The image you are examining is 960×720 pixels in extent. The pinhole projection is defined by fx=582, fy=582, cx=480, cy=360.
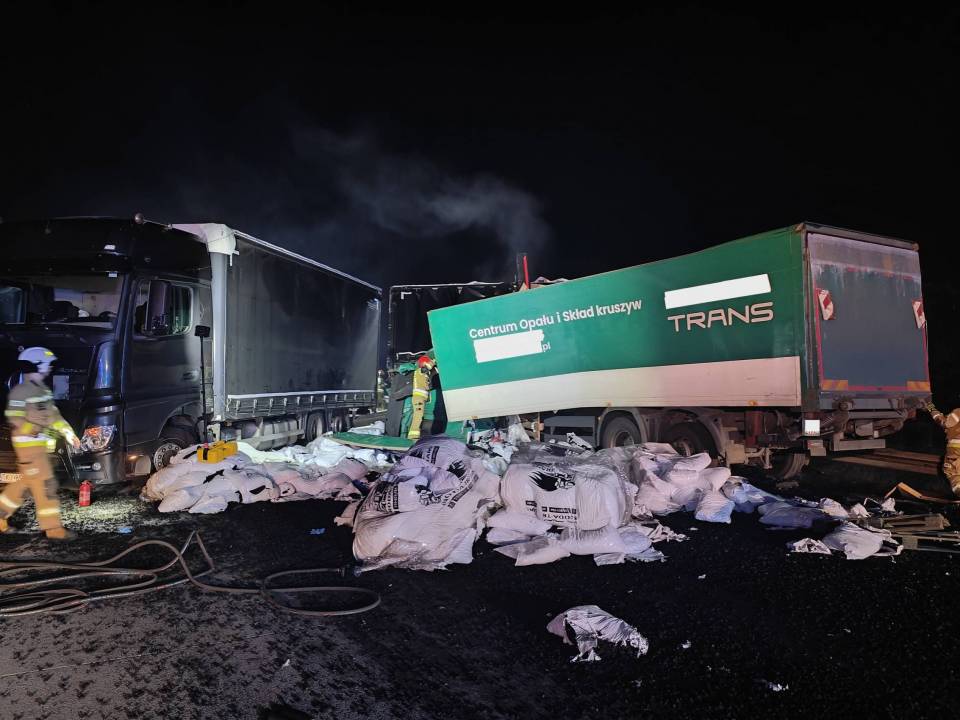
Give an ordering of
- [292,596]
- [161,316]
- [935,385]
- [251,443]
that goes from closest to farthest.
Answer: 1. [292,596]
2. [161,316]
3. [251,443]
4. [935,385]

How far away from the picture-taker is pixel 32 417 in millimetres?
5172

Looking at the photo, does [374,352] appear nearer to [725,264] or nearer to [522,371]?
[522,371]

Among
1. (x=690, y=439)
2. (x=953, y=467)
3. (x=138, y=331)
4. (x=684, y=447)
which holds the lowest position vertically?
(x=953, y=467)

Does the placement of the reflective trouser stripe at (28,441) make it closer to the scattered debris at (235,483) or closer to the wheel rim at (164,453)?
the scattered debris at (235,483)

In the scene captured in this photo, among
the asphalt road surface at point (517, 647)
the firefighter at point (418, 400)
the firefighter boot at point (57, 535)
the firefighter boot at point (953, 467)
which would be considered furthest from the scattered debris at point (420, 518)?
the firefighter boot at point (953, 467)

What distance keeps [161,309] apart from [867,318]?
8134 millimetres

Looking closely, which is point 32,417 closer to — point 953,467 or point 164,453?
point 164,453

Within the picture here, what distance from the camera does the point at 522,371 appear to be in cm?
912

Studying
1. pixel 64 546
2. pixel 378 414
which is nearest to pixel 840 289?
pixel 64 546

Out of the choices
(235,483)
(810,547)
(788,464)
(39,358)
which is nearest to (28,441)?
(39,358)

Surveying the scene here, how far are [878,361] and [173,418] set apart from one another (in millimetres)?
8443

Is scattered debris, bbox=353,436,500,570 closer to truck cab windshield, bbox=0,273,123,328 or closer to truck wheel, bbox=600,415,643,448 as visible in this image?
truck wheel, bbox=600,415,643,448

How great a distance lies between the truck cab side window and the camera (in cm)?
686

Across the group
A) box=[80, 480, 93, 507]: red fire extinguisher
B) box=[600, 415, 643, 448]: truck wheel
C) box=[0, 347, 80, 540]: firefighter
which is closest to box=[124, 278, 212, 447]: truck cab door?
box=[80, 480, 93, 507]: red fire extinguisher
